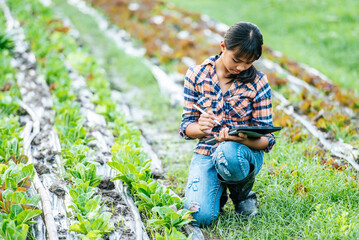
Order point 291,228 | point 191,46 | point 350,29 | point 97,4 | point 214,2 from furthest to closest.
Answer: point 214,2 < point 97,4 < point 350,29 < point 191,46 < point 291,228

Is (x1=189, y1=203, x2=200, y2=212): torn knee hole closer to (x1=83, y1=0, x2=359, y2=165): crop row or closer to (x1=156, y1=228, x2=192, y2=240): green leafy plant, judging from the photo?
(x1=156, y1=228, x2=192, y2=240): green leafy plant

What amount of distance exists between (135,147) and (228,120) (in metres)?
0.99

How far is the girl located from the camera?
8.28ft

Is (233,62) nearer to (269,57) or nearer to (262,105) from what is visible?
(262,105)

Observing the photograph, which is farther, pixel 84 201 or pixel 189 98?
pixel 189 98

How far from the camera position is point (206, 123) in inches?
103

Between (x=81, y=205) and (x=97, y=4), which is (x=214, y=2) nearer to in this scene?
(x=97, y=4)

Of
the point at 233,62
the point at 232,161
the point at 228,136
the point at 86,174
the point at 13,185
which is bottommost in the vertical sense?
the point at 86,174

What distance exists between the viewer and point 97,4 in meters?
10.9

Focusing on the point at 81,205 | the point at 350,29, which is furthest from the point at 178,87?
the point at 350,29

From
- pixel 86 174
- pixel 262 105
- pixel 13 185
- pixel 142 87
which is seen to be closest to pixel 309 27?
pixel 142 87

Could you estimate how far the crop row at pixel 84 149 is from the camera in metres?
2.50

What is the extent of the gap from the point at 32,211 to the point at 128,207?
2.25 ft

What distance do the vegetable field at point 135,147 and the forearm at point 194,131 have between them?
15.5 inches
